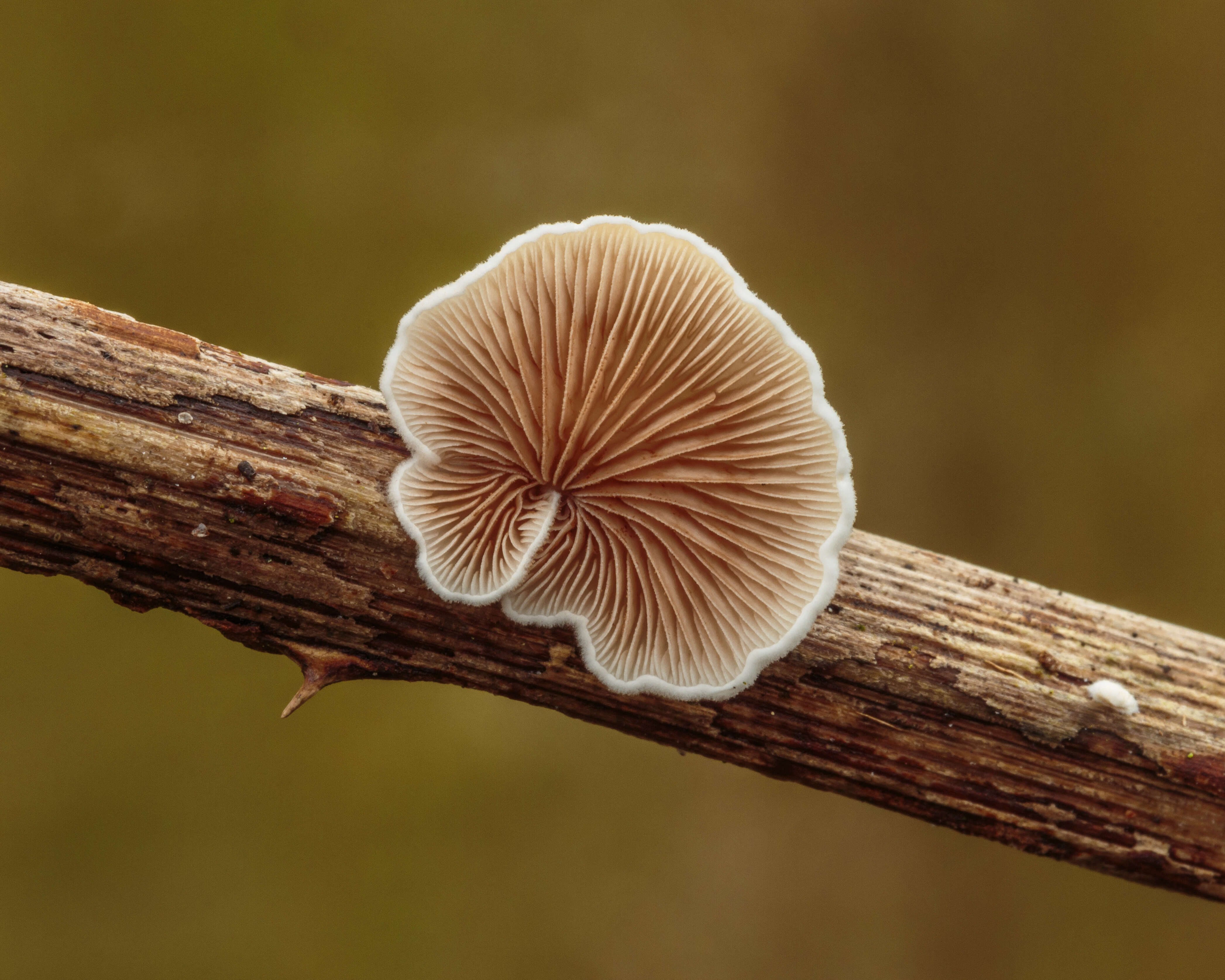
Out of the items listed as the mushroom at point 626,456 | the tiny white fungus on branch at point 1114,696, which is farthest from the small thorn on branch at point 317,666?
the tiny white fungus on branch at point 1114,696

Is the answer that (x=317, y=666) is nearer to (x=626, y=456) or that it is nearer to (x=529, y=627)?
(x=529, y=627)

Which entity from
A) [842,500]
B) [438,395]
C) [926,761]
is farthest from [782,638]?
[438,395]

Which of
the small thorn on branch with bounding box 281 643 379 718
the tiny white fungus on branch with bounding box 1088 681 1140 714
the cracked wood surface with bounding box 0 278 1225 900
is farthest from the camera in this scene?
the tiny white fungus on branch with bounding box 1088 681 1140 714

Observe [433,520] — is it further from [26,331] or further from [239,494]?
[26,331]

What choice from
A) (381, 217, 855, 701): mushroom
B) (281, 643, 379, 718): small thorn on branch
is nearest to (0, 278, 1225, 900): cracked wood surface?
(281, 643, 379, 718): small thorn on branch

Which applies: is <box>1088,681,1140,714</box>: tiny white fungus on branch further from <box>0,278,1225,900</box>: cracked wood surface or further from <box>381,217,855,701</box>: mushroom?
<box>381,217,855,701</box>: mushroom

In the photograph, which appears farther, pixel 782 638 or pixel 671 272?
pixel 782 638

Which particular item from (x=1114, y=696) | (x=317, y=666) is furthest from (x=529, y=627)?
(x=1114, y=696)
